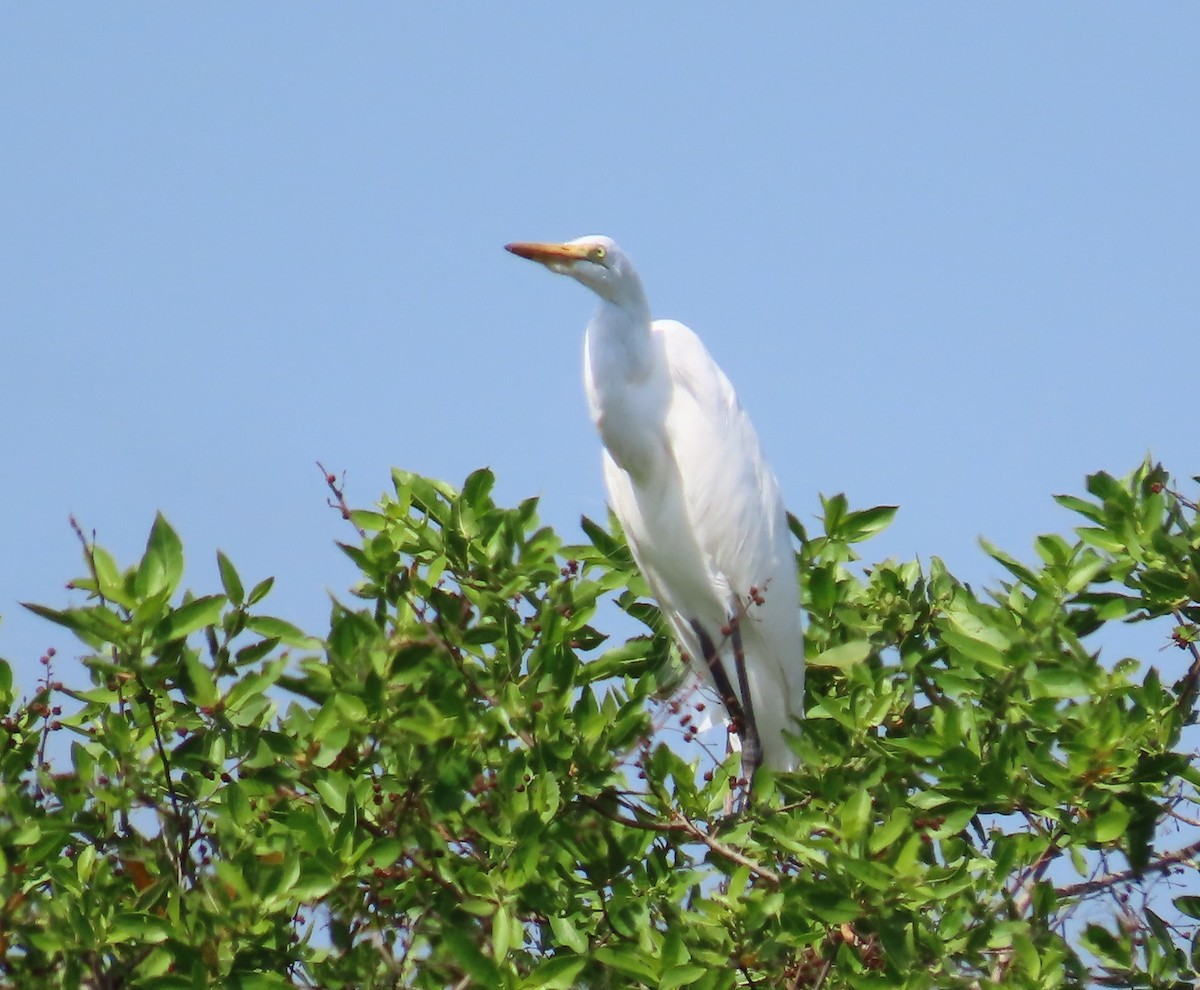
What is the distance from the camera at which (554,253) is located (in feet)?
16.1

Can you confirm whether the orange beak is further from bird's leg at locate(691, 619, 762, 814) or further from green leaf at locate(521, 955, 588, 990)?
green leaf at locate(521, 955, 588, 990)

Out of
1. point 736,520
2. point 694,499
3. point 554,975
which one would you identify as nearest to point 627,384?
point 694,499

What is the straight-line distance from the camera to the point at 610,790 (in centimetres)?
320

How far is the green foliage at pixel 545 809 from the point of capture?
2703 mm

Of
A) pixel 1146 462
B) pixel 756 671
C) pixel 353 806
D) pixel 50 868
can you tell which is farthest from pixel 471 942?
pixel 756 671

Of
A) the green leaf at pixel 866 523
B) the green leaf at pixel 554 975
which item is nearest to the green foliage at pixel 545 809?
the green leaf at pixel 554 975

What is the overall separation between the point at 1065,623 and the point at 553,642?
3.63 feet

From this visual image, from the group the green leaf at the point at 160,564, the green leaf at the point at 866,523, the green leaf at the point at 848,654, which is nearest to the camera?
the green leaf at the point at 160,564

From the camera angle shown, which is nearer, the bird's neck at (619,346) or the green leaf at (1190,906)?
the green leaf at (1190,906)

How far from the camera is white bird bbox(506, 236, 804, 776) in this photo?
495 cm

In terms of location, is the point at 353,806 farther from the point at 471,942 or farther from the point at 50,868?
the point at 50,868

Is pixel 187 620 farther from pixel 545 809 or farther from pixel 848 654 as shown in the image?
pixel 848 654

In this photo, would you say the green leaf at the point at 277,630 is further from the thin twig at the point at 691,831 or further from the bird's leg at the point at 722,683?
the bird's leg at the point at 722,683

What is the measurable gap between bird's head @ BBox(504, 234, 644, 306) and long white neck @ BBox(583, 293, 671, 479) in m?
0.05
